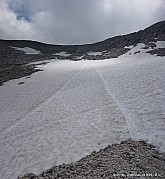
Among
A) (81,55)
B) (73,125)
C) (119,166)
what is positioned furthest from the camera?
(81,55)

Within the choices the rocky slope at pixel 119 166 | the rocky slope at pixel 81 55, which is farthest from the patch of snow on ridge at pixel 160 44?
the rocky slope at pixel 119 166

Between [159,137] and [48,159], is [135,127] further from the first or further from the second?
[48,159]

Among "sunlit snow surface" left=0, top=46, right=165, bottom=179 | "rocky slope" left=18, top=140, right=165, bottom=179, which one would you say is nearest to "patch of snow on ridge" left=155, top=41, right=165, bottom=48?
"sunlit snow surface" left=0, top=46, right=165, bottom=179

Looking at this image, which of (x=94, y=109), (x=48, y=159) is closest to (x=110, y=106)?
(x=94, y=109)

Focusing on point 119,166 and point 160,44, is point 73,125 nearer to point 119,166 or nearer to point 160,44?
point 119,166

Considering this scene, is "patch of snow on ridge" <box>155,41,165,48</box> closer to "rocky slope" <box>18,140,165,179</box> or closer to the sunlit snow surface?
the sunlit snow surface

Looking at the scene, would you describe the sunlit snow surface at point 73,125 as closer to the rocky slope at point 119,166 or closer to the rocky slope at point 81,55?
the rocky slope at point 119,166

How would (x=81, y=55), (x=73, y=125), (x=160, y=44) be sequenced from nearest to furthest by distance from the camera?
1. (x=73, y=125)
2. (x=160, y=44)
3. (x=81, y=55)

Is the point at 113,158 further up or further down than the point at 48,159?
further up

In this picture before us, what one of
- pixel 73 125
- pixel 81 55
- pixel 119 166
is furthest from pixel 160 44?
pixel 119 166

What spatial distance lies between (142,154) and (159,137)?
63.7 inches

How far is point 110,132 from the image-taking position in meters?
8.68

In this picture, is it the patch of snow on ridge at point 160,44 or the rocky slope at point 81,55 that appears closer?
the rocky slope at point 81,55

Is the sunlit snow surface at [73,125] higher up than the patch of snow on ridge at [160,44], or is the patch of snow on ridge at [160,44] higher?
the patch of snow on ridge at [160,44]
